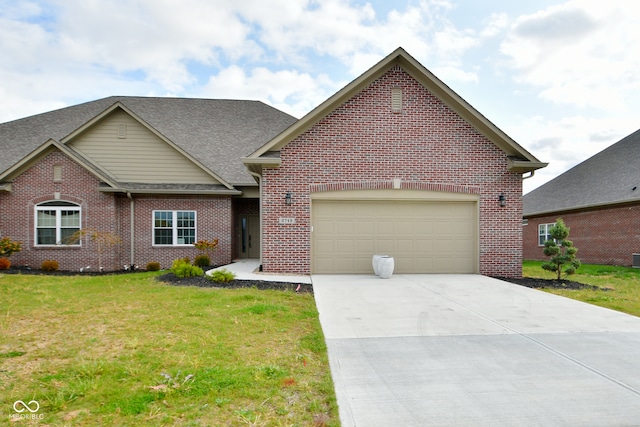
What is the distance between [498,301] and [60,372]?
7918 millimetres

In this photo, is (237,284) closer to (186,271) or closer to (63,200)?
(186,271)

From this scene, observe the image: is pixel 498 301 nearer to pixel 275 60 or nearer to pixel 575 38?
pixel 575 38

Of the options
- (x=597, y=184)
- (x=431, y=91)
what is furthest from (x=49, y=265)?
(x=597, y=184)

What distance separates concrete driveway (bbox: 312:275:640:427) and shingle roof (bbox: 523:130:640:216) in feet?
47.4

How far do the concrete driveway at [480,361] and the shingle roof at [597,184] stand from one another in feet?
47.4

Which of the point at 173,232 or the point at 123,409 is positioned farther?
the point at 173,232

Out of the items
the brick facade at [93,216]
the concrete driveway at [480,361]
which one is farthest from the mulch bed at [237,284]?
the brick facade at [93,216]

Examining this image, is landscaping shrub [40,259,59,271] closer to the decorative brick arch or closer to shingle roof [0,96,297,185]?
the decorative brick arch

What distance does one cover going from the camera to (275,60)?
20406mm

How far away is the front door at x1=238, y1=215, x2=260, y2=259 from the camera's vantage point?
712 inches

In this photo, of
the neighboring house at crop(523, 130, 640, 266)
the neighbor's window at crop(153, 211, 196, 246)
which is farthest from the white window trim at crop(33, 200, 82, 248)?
the neighboring house at crop(523, 130, 640, 266)

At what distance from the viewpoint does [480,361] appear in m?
4.78

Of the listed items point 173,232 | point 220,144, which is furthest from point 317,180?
point 220,144

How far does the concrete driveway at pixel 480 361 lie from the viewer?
3518mm
